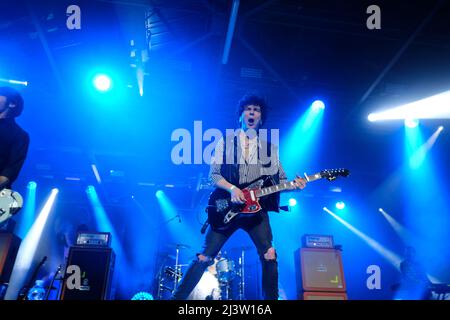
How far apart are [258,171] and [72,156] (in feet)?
22.1

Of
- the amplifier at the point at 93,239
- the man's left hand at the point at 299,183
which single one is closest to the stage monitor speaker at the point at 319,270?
the man's left hand at the point at 299,183

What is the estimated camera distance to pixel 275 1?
480cm

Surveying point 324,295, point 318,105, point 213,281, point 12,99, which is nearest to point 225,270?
point 213,281

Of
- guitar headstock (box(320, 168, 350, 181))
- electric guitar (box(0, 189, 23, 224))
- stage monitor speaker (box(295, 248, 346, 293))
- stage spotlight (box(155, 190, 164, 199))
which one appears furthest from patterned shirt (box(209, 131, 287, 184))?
stage spotlight (box(155, 190, 164, 199))

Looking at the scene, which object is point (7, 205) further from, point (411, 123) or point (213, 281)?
point (411, 123)

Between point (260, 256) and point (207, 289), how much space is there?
4.31 metres

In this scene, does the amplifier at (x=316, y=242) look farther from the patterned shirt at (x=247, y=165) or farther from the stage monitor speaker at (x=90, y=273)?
the stage monitor speaker at (x=90, y=273)

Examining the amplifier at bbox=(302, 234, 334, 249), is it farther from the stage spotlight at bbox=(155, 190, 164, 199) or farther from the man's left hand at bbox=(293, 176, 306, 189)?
the stage spotlight at bbox=(155, 190, 164, 199)

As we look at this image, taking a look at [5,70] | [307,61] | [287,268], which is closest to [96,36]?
[5,70]

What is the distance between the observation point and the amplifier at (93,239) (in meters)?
5.55

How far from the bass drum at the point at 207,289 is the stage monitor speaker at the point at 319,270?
2.05m

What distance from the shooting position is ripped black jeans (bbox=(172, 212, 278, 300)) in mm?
2875

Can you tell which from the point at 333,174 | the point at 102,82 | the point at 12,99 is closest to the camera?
the point at 333,174

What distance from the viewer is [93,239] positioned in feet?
18.4
